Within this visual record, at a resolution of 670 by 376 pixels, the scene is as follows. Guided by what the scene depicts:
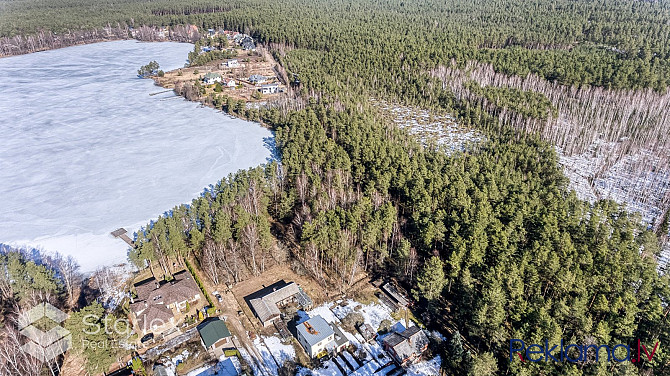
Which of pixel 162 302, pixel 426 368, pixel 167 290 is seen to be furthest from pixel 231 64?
pixel 426 368

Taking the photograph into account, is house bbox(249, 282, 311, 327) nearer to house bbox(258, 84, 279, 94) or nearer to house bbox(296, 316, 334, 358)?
house bbox(296, 316, 334, 358)

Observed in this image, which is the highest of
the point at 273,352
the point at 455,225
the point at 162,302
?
the point at 455,225

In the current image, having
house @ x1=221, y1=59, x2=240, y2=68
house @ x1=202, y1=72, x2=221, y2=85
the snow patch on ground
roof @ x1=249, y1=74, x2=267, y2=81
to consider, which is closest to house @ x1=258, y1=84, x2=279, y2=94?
roof @ x1=249, y1=74, x2=267, y2=81

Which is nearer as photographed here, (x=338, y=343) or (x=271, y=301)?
(x=338, y=343)

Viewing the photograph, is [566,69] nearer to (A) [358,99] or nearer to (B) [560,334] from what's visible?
(A) [358,99]

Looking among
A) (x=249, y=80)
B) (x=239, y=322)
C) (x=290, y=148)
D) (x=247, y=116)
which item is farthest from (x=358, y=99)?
(x=239, y=322)

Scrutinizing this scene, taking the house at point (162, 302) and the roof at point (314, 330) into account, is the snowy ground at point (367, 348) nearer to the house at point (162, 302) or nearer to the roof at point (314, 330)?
the roof at point (314, 330)

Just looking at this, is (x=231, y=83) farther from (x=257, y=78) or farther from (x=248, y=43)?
(x=248, y=43)
